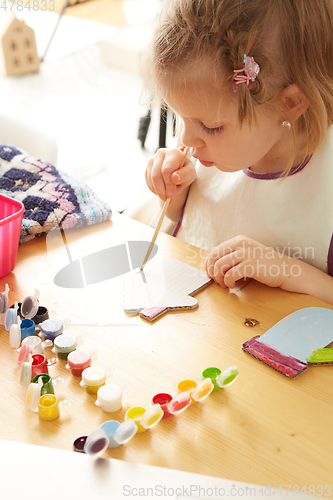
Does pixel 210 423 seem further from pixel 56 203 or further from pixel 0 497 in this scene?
pixel 56 203

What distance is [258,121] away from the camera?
2.36 ft

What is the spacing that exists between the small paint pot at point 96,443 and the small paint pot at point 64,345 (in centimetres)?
14

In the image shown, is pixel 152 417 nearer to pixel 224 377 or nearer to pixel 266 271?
pixel 224 377

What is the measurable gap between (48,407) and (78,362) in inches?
2.9

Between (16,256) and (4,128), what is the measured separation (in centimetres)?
41

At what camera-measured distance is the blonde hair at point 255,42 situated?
0.63 meters

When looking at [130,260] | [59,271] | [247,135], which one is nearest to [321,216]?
[247,135]

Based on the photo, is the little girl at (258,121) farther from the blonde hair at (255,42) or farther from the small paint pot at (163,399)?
the small paint pot at (163,399)

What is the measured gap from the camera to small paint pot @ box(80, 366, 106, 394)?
559 millimetres

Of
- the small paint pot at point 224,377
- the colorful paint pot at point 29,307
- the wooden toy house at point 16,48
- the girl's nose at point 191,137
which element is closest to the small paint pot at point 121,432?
the small paint pot at point 224,377

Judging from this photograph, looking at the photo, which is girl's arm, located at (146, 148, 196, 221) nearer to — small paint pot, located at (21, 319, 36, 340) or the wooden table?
the wooden table

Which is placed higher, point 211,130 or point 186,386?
point 211,130

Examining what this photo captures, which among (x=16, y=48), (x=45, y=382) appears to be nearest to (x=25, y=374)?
(x=45, y=382)

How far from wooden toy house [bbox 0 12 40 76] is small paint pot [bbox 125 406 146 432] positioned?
9.02ft
